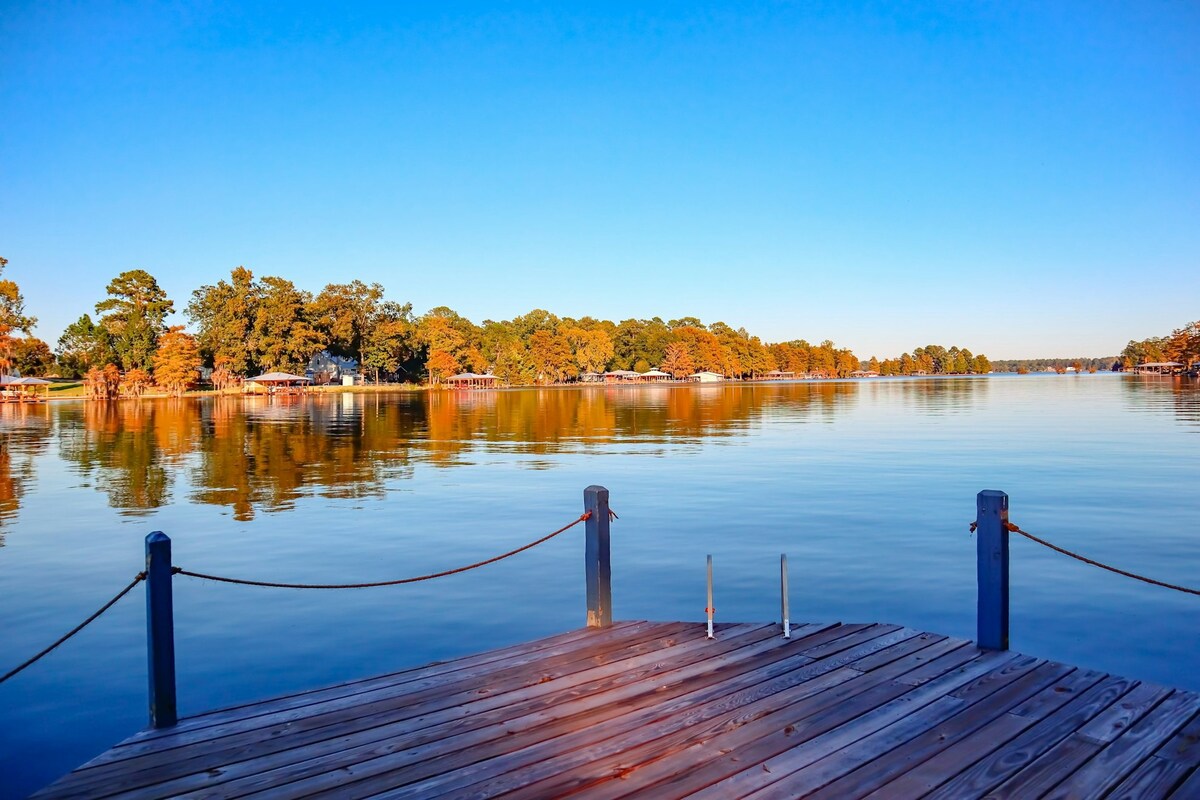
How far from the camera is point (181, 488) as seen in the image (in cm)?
1823

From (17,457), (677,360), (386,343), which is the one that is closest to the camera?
(17,457)

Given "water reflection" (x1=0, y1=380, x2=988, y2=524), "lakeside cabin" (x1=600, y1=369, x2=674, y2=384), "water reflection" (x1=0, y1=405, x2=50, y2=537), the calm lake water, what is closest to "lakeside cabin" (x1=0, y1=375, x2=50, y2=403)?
"water reflection" (x1=0, y1=380, x2=988, y2=524)

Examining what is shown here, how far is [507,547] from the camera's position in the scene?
39.7 ft

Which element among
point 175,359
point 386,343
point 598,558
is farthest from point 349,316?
point 598,558

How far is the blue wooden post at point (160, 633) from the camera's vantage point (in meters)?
4.49

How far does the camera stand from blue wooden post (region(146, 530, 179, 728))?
14.7ft

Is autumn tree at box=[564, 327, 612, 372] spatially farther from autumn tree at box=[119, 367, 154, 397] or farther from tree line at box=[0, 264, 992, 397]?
autumn tree at box=[119, 367, 154, 397]

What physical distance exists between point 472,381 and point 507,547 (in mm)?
104097

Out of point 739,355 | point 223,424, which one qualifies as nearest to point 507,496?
point 223,424

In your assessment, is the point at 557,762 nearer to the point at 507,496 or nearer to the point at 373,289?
the point at 507,496

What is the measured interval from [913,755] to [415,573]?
783cm

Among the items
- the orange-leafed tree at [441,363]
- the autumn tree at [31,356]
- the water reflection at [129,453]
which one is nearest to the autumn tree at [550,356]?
the orange-leafed tree at [441,363]

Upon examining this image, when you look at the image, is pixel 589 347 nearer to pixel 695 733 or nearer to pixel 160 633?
pixel 160 633

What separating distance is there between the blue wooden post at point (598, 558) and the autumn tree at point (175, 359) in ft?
263
